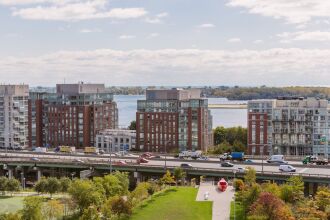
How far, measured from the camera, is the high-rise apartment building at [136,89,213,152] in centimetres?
9906

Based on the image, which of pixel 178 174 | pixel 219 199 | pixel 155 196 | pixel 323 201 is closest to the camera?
pixel 323 201

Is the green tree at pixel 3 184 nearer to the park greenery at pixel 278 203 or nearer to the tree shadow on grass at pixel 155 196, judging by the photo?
the tree shadow on grass at pixel 155 196

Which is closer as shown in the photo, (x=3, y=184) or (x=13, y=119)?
(x=3, y=184)

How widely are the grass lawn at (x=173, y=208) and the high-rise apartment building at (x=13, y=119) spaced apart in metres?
58.1

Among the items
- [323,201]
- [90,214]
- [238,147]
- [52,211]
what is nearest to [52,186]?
[52,211]

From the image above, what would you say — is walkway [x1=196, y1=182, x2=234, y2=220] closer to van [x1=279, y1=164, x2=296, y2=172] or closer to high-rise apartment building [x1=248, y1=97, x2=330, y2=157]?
van [x1=279, y1=164, x2=296, y2=172]

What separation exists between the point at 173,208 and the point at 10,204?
19.2m

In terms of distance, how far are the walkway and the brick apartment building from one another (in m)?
45.9

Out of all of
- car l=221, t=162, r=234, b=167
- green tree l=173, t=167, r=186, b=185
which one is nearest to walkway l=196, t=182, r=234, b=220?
green tree l=173, t=167, r=186, b=185

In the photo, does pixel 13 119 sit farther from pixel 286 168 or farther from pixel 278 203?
pixel 278 203

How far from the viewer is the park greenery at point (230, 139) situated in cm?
9803

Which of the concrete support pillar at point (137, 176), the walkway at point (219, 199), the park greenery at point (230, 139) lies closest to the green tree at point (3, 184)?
the concrete support pillar at point (137, 176)

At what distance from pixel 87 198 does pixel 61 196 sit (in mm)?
14359

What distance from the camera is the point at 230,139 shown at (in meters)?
110
